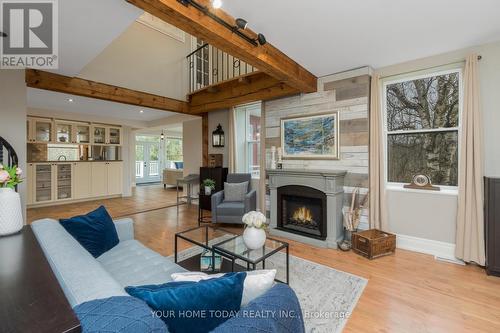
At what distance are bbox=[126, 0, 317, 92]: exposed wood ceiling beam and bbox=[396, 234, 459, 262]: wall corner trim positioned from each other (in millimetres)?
2643

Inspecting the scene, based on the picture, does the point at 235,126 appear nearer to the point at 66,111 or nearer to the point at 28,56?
the point at 28,56

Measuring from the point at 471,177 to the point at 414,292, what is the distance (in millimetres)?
1533

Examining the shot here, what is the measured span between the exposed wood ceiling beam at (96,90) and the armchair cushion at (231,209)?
255 centimetres

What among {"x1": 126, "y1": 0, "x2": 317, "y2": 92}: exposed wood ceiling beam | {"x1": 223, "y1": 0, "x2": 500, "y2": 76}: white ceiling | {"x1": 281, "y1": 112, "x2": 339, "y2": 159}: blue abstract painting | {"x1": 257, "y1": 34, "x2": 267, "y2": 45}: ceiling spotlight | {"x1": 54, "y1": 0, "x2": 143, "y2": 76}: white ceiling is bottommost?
{"x1": 281, "y1": 112, "x2": 339, "y2": 159}: blue abstract painting

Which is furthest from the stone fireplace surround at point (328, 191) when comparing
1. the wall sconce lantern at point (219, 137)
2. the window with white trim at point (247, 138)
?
the wall sconce lantern at point (219, 137)

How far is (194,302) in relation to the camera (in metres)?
0.84

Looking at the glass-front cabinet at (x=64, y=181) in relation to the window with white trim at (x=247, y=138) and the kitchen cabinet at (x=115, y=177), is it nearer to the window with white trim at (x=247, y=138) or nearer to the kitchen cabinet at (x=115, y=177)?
the kitchen cabinet at (x=115, y=177)

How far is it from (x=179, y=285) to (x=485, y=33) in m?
3.74

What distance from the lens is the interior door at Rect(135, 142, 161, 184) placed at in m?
10.5

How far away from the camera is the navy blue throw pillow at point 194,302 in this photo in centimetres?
81

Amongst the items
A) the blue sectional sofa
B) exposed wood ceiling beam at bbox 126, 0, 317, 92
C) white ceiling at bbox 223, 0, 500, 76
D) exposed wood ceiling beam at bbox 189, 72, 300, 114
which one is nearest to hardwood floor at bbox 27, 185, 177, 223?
exposed wood ceiling beam at bbox 189, 72, 300, 114

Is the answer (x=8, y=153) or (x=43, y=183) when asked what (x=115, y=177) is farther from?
(x=8, y=153)

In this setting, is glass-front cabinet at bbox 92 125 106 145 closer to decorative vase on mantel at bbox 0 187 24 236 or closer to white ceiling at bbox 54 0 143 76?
white ceiling at bbox 54 0 143 76

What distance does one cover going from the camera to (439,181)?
310cm
